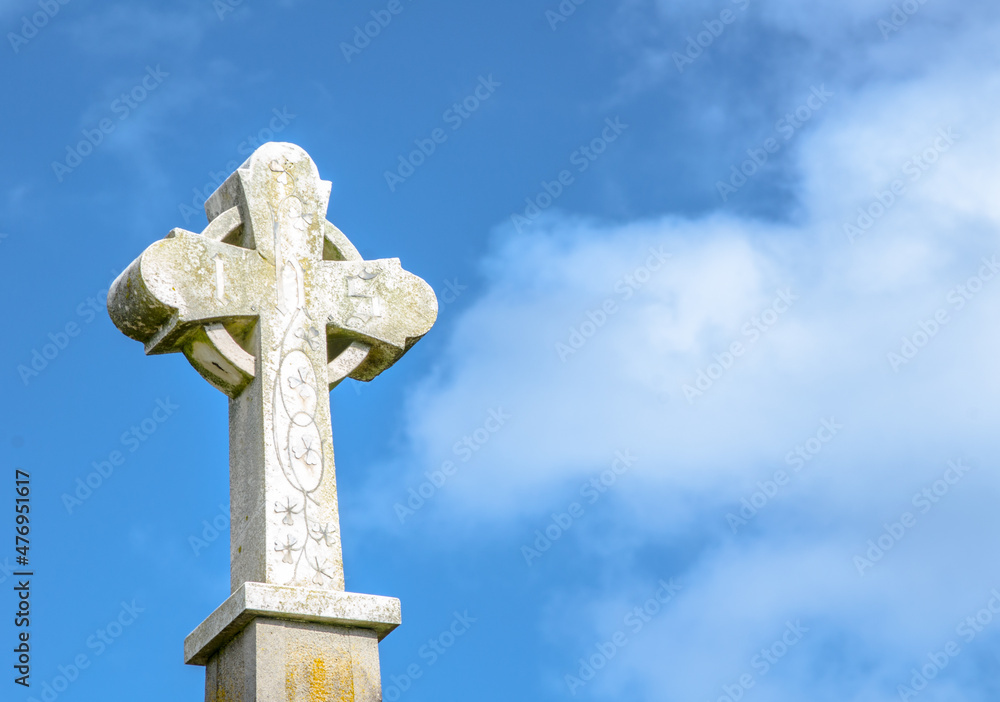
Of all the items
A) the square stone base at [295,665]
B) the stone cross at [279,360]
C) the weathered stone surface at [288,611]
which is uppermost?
the stone cross at [279,360]

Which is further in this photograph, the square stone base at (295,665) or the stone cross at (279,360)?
the stone cross at (279,360)

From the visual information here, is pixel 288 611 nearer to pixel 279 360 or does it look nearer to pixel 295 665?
pixel 295 665

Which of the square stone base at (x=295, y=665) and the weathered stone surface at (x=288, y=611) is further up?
the weathered stone surface at (x=288, y=611)

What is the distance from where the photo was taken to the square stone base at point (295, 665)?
15.3 ft

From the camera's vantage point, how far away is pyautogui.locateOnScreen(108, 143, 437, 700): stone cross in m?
4.77

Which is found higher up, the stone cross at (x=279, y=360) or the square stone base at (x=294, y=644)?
the stone cross at (x=279, y=360)

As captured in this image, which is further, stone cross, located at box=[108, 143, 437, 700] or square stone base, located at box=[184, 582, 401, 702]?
stone cross, located at box=[108, 143, 437, 700]

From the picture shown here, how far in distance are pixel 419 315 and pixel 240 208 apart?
0.88 meters

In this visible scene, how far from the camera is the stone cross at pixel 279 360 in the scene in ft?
15.6

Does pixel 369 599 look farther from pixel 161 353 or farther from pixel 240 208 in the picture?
pixel 240 208

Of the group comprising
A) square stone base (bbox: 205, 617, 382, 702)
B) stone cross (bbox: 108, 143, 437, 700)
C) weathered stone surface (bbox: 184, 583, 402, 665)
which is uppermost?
stone cross (bbox: 108, 143, 437, 700)

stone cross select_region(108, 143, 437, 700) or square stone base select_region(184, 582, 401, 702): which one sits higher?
stone cross select_region(108, 143, 437, 700)

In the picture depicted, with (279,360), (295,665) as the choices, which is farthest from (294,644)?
(279,360)

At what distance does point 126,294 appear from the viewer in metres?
5.14
